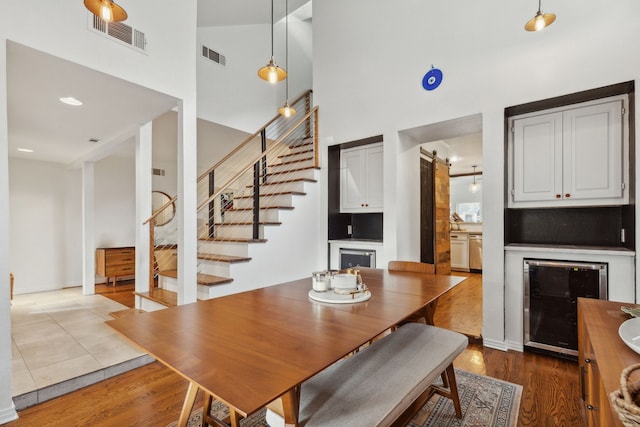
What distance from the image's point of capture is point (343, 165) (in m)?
4.22

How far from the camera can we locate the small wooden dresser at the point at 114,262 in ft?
17.9

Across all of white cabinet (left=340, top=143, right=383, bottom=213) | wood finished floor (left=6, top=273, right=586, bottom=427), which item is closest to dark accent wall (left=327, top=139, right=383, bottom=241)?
white cabinet (left=340, top=143, right=383, bottom=213)

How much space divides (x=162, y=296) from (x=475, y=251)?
627 centimetres

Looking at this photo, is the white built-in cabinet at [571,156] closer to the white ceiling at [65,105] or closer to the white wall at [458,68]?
the white wall at [458,68]

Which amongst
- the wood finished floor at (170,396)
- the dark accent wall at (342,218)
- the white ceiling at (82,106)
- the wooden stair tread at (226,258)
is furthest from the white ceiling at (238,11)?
the wood finished floor at (170,396)

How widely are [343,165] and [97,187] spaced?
4800 mm

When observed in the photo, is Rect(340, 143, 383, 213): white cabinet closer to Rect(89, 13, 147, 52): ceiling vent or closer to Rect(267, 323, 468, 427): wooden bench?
Rect(267, 323, 468, 427): wooden bench

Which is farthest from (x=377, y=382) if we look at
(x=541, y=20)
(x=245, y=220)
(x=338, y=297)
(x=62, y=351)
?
(x=245, y=220)

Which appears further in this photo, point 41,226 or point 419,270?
point 41,226

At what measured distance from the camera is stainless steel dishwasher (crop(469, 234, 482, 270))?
6.77m

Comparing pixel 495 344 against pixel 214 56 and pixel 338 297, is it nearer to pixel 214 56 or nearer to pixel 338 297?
pixel 338 297

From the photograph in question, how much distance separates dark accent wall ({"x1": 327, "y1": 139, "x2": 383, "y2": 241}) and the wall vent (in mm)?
2584

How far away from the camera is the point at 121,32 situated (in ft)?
7.97

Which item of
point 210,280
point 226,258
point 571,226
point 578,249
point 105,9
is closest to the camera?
point 105,9
